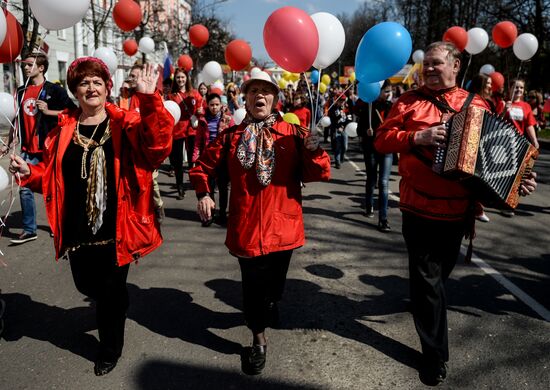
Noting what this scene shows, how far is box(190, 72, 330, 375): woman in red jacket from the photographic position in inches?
113

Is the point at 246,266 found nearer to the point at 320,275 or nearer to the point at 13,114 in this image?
the point at 320,275

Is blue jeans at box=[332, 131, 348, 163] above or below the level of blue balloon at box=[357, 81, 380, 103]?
below

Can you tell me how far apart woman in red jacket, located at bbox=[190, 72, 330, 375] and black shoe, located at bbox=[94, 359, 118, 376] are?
842 millimetres

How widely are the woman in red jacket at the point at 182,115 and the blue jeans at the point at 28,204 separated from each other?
251cm

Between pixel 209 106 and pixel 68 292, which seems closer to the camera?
pixel 68 292

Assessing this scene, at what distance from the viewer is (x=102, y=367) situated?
289cm

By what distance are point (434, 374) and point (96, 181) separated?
7.73 ft

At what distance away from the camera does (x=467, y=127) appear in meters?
2.48

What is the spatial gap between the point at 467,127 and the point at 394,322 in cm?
174

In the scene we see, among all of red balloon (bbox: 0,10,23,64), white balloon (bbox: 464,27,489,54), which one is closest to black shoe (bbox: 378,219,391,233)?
red balloon (bbox: 0,10,23,64)

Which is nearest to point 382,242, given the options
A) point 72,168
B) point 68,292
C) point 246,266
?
point 246,266

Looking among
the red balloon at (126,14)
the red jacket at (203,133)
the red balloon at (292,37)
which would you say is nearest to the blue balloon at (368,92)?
the red jacket at (203,133)

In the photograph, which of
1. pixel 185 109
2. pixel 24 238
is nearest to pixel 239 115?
pixel 185 109

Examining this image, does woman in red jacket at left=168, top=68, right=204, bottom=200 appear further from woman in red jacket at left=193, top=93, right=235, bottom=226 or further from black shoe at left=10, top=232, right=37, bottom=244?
black shoe at left=10, top=232, right=37, bottom=244
